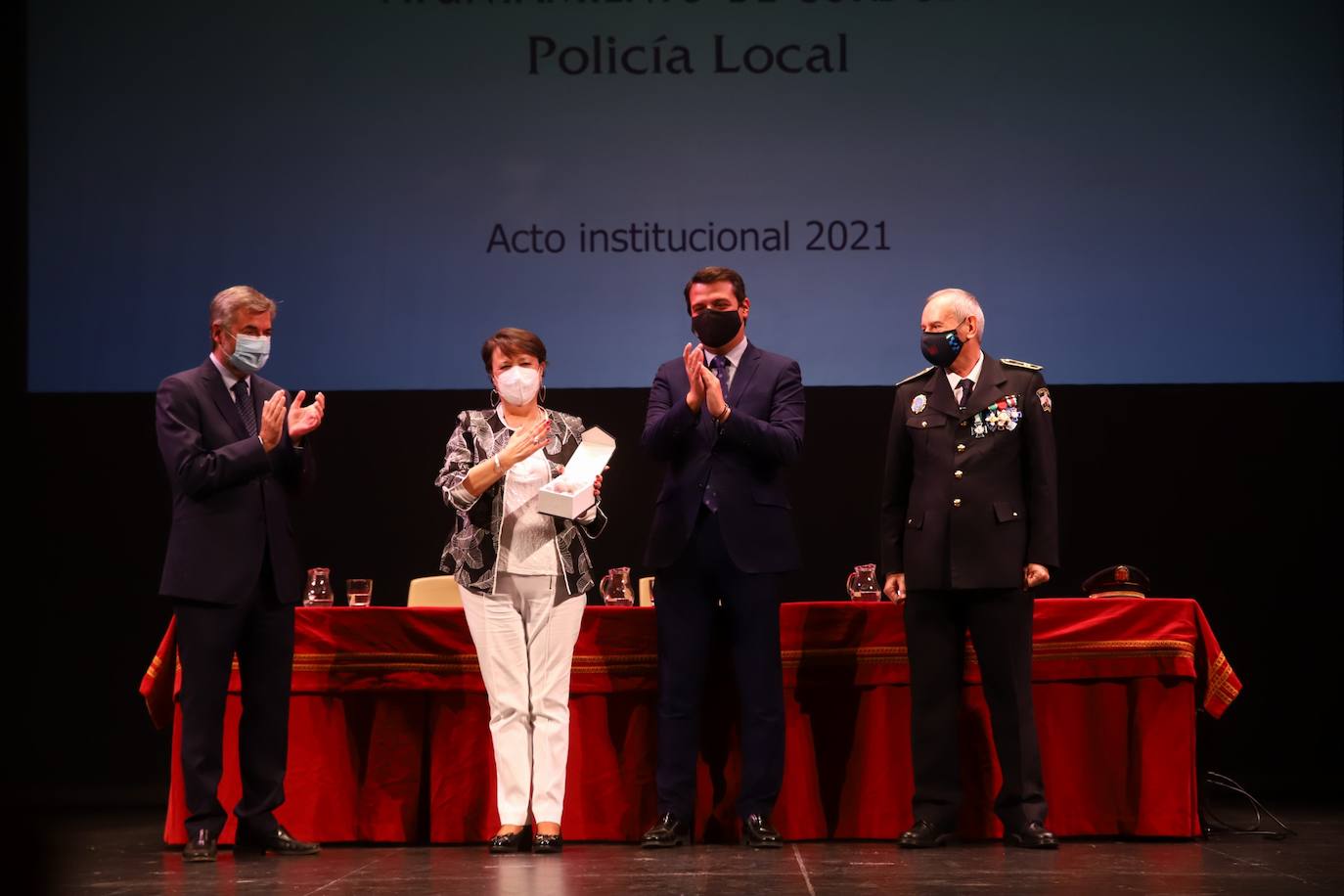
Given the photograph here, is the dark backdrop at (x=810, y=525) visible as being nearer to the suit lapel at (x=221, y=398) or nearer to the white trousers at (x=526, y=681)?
the suit lapel at (x=221, y=398)

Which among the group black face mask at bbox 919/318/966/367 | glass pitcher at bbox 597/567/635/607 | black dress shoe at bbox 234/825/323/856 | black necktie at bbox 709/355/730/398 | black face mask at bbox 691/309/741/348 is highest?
black face mask at bbox 691/309/741/348

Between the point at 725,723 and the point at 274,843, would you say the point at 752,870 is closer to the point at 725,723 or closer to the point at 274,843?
the point at 725,723

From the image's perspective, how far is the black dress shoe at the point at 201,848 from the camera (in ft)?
12.6

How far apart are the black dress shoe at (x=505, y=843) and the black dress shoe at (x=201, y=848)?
771 millimetres

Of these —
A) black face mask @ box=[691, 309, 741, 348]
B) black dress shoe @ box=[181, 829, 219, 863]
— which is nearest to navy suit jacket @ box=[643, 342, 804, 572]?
black face mask @ box=[691, 309, 741, 348]

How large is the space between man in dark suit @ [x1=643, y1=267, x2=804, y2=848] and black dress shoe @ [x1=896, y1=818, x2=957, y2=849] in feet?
1.22

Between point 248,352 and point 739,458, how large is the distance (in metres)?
1.44

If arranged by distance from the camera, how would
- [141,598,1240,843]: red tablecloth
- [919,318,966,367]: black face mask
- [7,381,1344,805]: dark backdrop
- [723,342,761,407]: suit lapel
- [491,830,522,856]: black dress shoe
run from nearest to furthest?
[491,830,522,856]: black dress shoe
[919,318,966,367]: black face mask
[723,342,761,407]: suit lapel
[141,598,1240,843]: red tablecloth
[7,381,1344,805]: dark backdrop

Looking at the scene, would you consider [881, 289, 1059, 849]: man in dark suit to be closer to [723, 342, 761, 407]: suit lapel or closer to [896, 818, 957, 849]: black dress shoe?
[896, 818, 957, 849]: black dress shoe

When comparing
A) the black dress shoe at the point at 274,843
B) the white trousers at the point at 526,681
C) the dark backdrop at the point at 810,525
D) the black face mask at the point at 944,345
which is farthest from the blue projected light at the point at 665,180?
the black dress shoe at the point at 274,843

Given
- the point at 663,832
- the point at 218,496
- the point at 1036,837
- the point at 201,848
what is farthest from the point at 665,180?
the point at 201,848

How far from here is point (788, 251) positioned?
19.2 ft

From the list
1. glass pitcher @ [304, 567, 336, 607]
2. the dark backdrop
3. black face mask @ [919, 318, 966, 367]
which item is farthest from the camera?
the dark backdrop

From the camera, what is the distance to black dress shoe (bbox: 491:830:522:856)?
3920 mm
